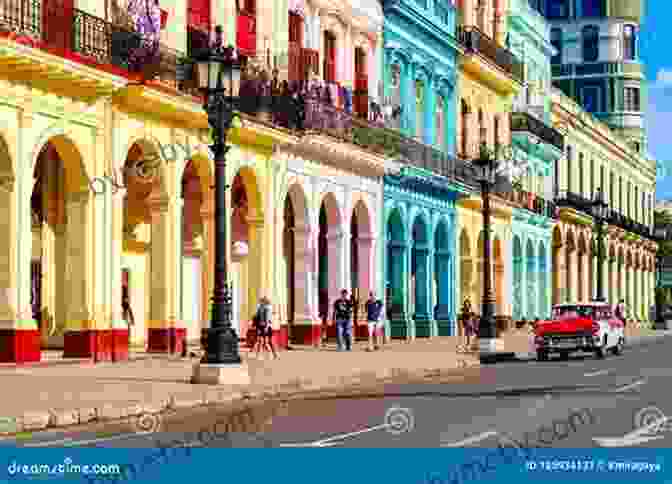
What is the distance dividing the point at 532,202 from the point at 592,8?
47231 millimetres

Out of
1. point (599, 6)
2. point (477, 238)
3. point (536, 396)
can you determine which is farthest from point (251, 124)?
point (599, 6)

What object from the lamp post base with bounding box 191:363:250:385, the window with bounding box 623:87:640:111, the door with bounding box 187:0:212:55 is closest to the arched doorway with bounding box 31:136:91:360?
the door with bounding box 187:0:212:55

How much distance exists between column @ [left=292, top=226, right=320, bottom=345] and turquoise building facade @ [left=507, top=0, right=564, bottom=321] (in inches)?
876

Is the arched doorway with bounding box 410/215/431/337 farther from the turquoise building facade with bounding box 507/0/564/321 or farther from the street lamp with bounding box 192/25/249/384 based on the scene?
the street lamp with bounding box 192/25/249/384

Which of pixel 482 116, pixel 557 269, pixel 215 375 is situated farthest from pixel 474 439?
pixel 557 269

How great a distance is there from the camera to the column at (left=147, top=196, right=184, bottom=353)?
3122 cm

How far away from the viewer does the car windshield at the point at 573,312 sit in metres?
36.3

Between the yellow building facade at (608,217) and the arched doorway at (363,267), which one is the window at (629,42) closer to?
the yellow building facade at (608,217)

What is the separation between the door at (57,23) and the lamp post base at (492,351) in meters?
13.6

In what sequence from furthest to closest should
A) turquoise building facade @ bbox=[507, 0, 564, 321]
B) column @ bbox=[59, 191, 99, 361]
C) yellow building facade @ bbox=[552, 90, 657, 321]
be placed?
yellow building facade @ bbox=[552, 90, 657, 321] → turquoise building facade @ bbox=[507, 0, 564, 321] → column @ bbox=[59, 191, 99, 361]

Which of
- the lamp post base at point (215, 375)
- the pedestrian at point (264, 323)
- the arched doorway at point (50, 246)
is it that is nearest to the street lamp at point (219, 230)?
the lamp post base at point (215, 375)

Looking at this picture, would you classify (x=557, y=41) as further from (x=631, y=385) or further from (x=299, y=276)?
(x=631, y=385)

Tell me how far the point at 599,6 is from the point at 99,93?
8259 cm

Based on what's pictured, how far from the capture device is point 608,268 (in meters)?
83.6
